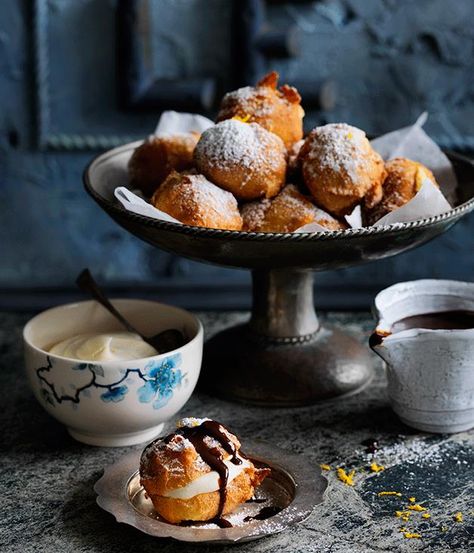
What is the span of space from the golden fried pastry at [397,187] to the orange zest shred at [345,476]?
23 cm

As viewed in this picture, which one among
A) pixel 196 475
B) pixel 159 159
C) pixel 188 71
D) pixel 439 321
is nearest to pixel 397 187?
pixel 439 321

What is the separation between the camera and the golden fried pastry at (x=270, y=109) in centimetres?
99

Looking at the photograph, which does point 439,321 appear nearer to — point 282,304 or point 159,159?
point 282,304

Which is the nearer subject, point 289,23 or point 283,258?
point 283,258

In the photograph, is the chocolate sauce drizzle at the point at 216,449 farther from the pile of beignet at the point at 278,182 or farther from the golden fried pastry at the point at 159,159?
the golden fried pastry at the point at 159,159

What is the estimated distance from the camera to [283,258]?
0.89 meters

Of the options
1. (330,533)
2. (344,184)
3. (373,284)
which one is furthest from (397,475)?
(373,284)

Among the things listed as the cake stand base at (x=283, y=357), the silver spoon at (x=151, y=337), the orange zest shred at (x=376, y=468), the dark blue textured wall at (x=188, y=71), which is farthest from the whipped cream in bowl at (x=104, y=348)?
the dark blue textured wall at (x=188, y=71)

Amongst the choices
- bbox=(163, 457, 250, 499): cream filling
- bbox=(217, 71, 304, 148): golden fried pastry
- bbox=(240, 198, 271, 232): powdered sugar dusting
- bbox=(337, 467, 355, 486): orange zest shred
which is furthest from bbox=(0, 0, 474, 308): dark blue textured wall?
bbox=(163, 457, 250, 499): cream filling

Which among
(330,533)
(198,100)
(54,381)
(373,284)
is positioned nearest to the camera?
(330,533)

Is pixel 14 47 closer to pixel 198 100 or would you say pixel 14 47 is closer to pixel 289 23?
pixel 198 100

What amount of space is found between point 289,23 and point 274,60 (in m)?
0.06

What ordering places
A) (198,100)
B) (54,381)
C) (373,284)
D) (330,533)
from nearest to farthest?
(330,533) < (54,381) < (198,100) < (373,284)

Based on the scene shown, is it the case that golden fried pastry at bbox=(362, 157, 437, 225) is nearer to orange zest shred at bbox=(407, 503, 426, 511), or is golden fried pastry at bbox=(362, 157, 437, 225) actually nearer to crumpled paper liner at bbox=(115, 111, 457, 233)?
crumpled paper liner at bbox=(115, 111, 457, 233)
